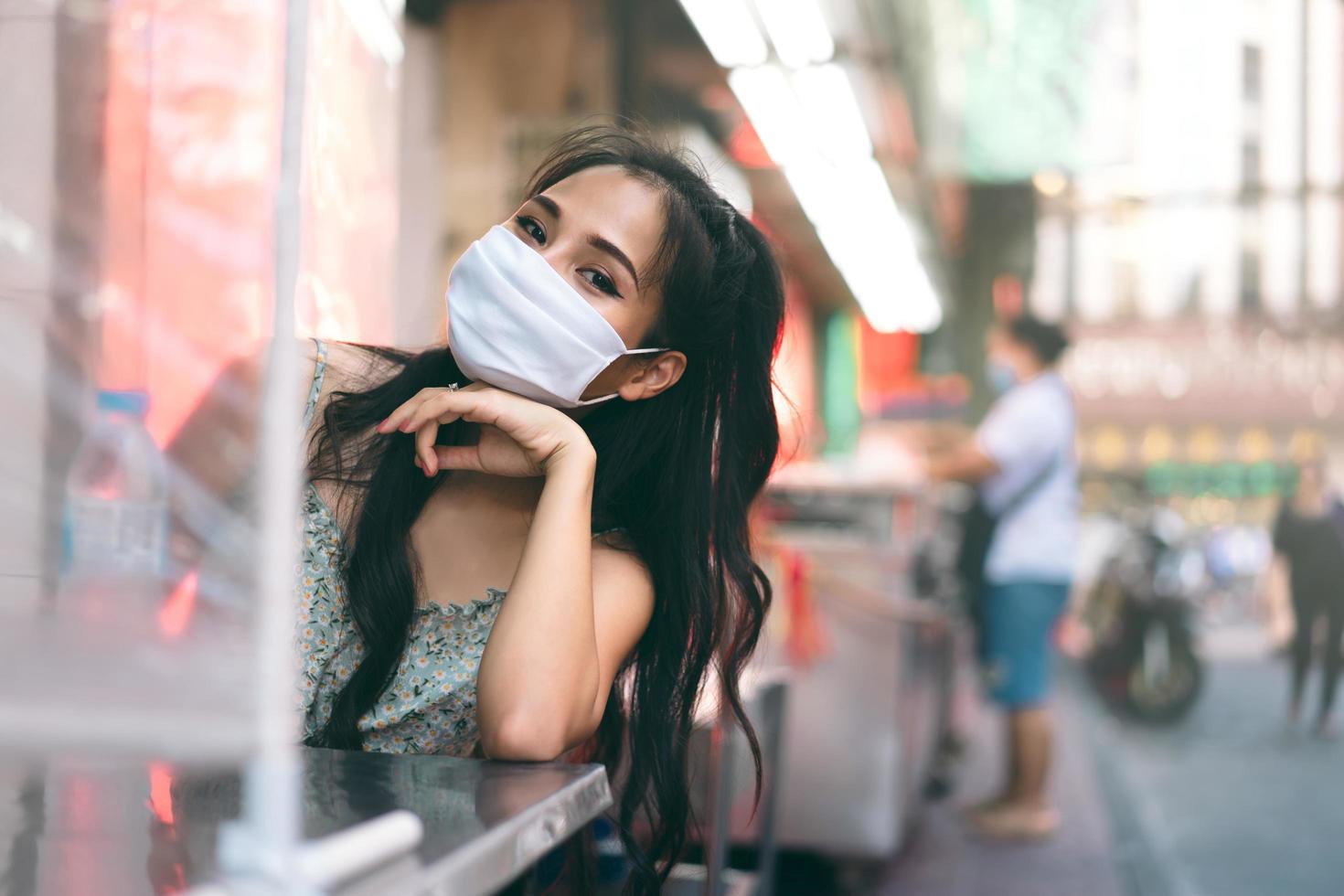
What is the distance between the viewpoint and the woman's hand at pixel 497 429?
47.6 inches

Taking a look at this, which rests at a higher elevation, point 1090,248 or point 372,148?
point 1090,248

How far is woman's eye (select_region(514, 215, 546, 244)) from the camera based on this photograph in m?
1.33

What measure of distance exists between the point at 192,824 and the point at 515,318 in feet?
2.20

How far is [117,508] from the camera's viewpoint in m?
0.72

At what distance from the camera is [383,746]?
48.7 inches

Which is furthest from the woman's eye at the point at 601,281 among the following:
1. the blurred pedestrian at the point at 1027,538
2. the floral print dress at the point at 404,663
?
the blurred pedestrian at the point at 1027,538

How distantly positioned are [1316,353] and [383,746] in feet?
11.7

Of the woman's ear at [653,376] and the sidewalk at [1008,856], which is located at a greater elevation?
the woman's ear at [653,376]

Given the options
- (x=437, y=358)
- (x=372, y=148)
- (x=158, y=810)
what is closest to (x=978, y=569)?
(x=372, y=148)

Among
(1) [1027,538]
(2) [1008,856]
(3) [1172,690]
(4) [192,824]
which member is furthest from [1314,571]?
(4) [192,824]

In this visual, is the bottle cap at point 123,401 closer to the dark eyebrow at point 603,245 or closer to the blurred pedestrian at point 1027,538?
the dark eyebrow at point 603,245

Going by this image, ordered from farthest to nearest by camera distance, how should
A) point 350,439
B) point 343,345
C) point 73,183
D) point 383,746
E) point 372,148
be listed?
1. point 372,148
2. point 343,345
3. point 350,439
4. point 383,746
5. point 73,183

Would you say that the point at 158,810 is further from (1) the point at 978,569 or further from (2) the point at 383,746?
(1) the point at 978,569

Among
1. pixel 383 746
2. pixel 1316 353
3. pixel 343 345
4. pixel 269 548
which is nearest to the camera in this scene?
pixel 269 548
